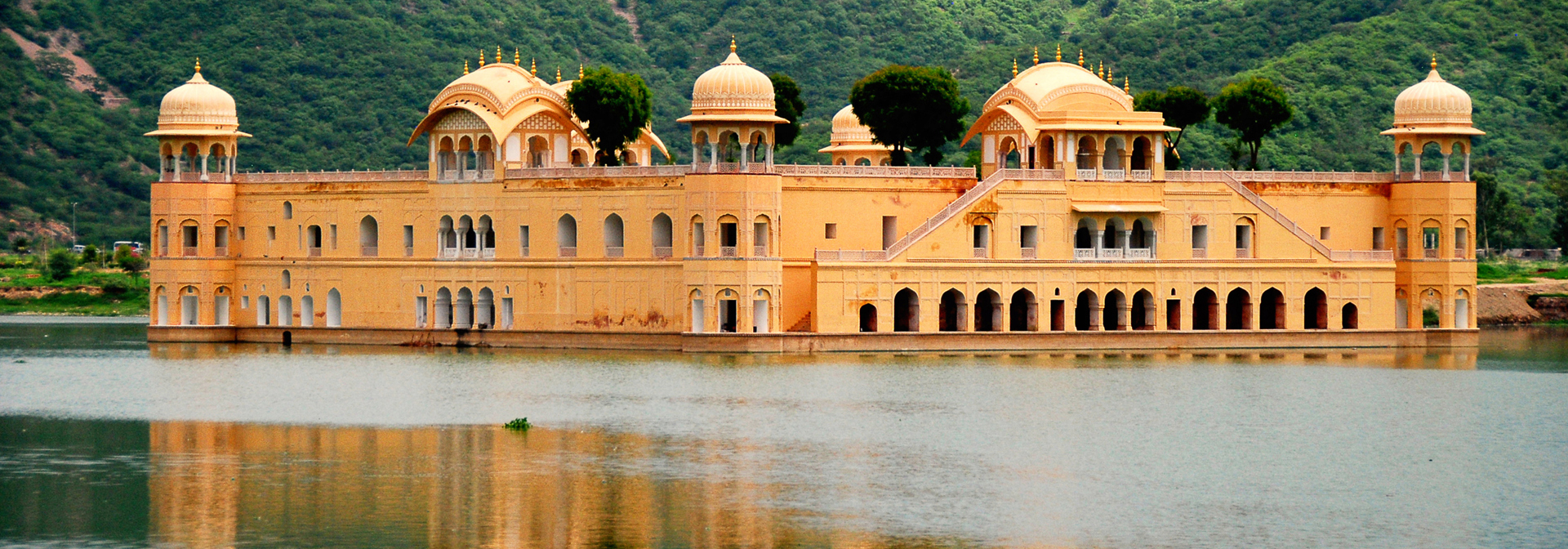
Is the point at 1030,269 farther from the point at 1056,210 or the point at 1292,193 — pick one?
the point at 1292,193

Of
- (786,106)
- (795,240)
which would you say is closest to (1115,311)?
(795,240)

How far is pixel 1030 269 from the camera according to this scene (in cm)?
4728

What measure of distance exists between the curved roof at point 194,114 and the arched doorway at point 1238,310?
22.8 metres

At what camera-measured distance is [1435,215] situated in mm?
50469

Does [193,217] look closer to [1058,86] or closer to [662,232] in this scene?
[662,232]

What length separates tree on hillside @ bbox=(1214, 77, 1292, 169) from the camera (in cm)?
5425

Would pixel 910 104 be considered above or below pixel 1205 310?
above

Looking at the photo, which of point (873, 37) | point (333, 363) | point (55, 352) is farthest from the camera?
point (873, 37)

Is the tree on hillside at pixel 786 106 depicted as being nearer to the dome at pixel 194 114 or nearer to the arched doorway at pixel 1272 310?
the arched doorway at pixel 1272 310

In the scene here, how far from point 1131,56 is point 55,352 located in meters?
40.0

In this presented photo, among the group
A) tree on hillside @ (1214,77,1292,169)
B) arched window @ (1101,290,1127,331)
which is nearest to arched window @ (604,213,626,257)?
arched window @ (1101,290,1127,331)

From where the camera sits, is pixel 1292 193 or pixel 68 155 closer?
pixel 1292 193

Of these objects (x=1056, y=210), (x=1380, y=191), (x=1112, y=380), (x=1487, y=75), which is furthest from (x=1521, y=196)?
(x=1112, y=380)

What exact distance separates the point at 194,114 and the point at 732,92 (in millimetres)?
13646
